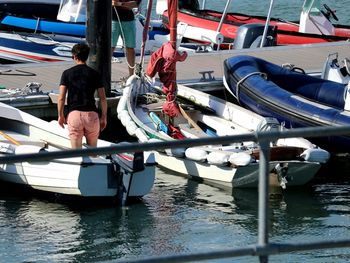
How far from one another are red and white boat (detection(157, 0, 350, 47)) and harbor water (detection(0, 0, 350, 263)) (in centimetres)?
744

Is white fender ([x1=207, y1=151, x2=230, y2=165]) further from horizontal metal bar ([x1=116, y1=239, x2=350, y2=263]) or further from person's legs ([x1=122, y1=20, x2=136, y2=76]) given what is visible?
horizontal metal bar ([x1=116, y1=239, x2=350, y2=263])

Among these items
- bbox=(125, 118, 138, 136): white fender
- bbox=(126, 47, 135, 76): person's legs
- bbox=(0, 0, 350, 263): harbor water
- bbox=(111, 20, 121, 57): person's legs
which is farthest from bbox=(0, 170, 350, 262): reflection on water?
bbox=(111, 20, 121, 57): person's legs

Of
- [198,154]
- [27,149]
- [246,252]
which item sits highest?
[246,252]

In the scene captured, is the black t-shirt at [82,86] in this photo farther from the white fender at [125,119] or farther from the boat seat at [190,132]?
the boat seat at [190,132]

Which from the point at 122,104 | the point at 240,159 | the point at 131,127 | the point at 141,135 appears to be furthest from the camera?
the point at 122,104

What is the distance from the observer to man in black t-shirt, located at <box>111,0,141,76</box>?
531 inches

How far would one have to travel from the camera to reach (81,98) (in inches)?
388

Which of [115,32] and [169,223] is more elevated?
[115,32]

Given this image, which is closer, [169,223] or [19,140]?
[169,223]

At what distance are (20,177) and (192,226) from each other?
2011mm

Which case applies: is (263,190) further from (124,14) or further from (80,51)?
(124,14)

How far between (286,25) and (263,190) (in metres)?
17.4

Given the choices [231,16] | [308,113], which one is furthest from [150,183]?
[231,16]

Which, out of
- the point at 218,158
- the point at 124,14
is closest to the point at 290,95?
the point at 218,158
